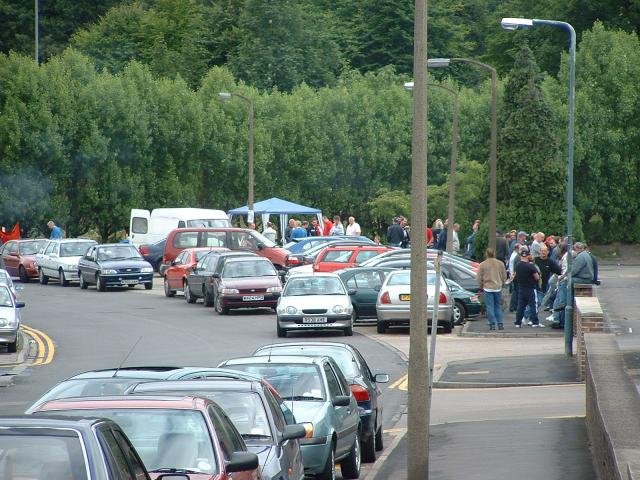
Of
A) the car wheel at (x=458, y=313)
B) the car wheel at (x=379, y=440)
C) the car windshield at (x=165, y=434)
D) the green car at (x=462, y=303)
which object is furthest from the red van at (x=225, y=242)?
the car windshield at (x=165, y=434)

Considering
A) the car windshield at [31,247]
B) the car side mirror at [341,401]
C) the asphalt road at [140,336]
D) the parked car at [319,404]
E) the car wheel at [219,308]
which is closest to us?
the parked car at [319,404]

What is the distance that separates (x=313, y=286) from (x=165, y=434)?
23.0 m

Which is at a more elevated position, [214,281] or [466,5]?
[466,5]

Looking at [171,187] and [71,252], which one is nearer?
[71,252]

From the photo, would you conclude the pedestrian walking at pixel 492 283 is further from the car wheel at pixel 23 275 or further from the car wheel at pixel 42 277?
the car wheel at pixel 23 275

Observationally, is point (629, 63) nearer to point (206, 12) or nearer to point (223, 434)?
point (206, 12)

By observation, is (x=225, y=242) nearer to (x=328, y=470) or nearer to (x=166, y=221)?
(x=166, y=221)

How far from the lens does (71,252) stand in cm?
4806

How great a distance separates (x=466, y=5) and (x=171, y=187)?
145 feet

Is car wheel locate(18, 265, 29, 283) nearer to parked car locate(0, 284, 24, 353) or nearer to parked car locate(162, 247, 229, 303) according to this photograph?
parked car locate(162, 247, 229, 303)

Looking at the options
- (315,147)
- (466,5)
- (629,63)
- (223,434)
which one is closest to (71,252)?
(315,147)

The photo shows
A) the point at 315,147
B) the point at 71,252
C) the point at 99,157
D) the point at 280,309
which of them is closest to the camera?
the point at 280,309

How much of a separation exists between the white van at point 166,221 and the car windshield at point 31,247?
5.12m

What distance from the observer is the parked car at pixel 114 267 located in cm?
4458
